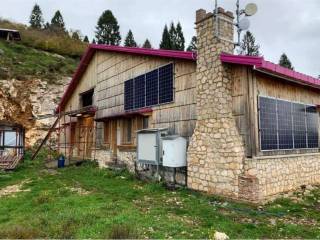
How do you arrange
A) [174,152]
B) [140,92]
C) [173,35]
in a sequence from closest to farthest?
[174,152] < [140,92] < [173,35]

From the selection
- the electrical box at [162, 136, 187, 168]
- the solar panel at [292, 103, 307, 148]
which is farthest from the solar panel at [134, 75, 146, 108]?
the solar panel at [292, 103, 307, 148]

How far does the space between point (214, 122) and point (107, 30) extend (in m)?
45.9

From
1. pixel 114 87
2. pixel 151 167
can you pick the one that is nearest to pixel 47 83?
pixel 114 87

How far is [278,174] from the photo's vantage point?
31.0ft

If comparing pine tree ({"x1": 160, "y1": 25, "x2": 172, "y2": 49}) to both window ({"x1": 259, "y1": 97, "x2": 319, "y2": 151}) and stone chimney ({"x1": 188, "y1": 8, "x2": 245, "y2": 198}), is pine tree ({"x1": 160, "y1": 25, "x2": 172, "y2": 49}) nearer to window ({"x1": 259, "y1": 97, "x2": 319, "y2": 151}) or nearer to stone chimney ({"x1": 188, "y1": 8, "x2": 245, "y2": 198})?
window ({"x1": 259, "y1": 97, "x2": 319, "y2": 151})

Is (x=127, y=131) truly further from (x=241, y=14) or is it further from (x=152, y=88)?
(x=241, y=14)

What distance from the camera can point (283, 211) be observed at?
784cm

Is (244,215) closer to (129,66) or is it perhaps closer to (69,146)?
(129,66)

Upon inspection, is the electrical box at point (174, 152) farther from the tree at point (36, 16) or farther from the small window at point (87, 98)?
the tree at point (36, 16)

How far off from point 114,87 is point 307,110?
9.91 m

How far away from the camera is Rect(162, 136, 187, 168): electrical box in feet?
34.3

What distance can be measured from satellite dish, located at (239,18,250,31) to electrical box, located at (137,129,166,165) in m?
4.67

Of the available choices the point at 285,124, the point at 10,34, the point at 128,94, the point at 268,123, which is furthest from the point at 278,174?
the point at 10,34

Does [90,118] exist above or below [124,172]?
above
